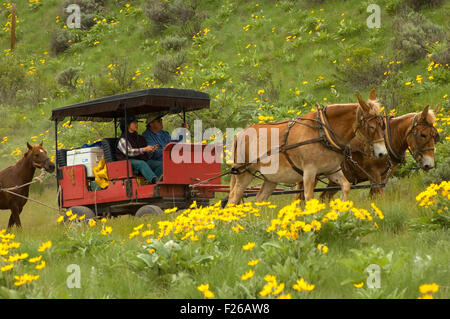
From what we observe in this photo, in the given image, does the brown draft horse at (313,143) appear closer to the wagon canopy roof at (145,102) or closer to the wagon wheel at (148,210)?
the wagon wheel at (148,210)

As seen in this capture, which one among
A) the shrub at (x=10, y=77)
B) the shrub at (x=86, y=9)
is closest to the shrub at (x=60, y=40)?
the shrub at (x=86, y=9)

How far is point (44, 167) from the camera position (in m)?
12.8

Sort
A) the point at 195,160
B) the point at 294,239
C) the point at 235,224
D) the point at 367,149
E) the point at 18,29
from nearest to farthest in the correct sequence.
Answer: the point at 294,239, the point at 235,224, the point at 367,149, the point at 195,160, the point at 18,29

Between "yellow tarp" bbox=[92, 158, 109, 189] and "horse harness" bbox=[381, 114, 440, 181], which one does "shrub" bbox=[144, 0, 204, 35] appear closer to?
"yellow tarp" bbox=[92, 158, 109, 189]

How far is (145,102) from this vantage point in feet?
35.4

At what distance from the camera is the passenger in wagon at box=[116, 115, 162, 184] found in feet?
37.1

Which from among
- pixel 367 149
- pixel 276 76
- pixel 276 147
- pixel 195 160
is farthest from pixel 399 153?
pixel 276 76

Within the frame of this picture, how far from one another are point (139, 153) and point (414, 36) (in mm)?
10733

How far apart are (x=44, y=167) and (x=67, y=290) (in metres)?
8.13

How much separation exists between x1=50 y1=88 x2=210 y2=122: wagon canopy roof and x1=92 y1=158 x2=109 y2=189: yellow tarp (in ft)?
3.38

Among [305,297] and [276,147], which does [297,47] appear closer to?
[276,147]

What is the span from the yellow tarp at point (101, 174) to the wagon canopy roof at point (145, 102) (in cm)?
103

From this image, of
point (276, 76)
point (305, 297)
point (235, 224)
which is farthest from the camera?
point (276, 76)
